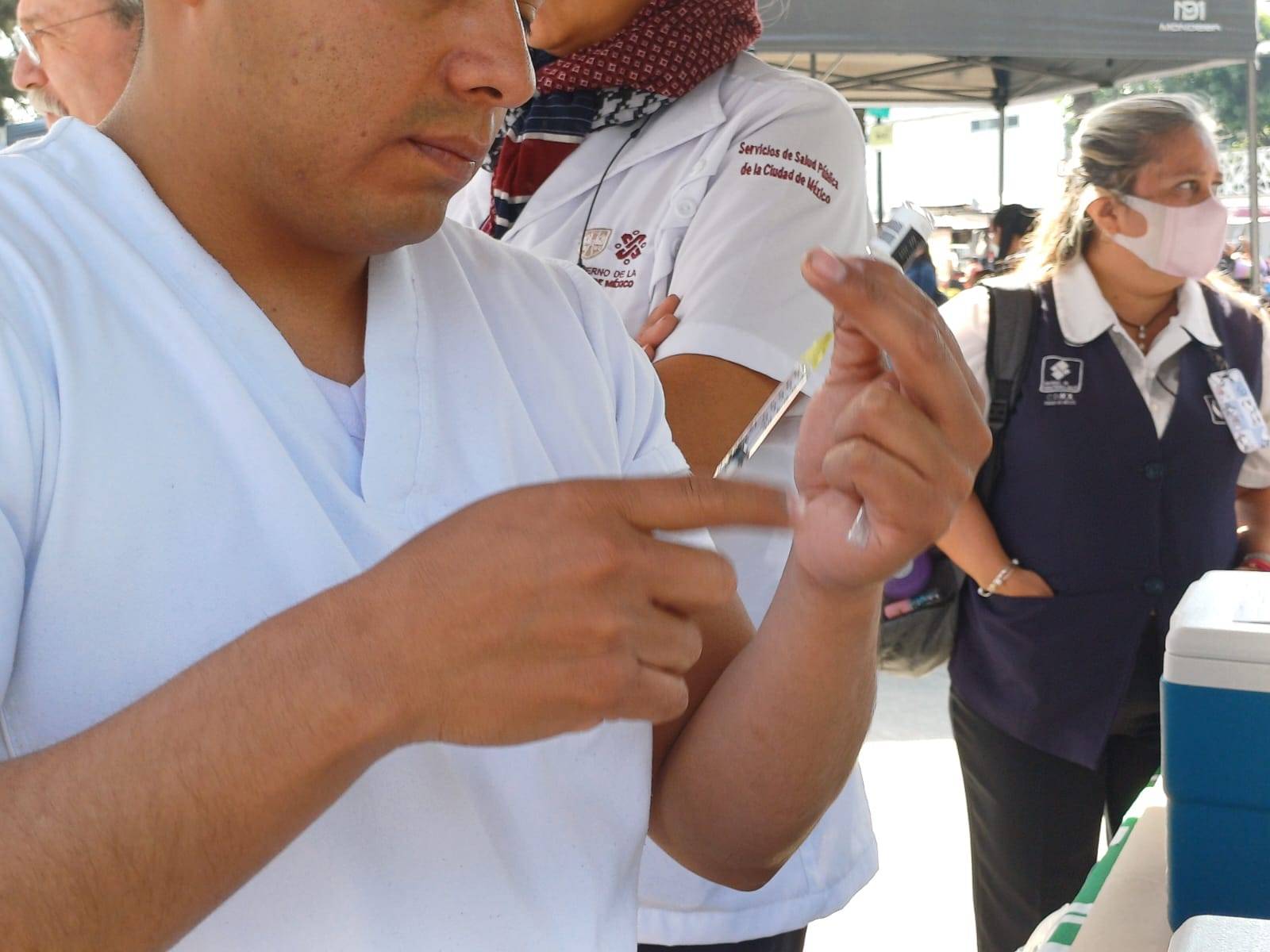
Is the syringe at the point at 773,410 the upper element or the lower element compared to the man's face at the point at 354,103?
lower

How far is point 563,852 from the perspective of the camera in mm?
913

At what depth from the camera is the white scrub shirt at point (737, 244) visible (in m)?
1.45

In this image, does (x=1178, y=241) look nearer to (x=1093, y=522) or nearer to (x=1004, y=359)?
(x=1004, y=359)

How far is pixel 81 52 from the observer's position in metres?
1.72

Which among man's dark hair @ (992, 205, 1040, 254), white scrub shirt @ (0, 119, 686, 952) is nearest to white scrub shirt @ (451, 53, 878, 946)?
white scrub shirt @ (0, 119, 686, 952)

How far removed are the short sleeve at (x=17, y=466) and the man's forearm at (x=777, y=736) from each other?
21.6 inches

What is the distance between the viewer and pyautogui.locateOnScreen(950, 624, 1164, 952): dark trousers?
8.01 ft

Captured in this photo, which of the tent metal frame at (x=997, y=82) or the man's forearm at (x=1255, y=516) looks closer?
the man's forearm at (x=1255, y=516)

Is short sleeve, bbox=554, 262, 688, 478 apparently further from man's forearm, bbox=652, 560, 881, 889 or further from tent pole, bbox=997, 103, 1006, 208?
tent pole, bbox=997, 103, 1006, 208

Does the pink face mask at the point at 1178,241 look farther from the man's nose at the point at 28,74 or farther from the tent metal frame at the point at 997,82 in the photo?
the tent metal frame at the point at 997,82

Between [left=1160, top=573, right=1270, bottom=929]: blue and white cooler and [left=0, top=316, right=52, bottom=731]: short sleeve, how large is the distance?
3.72 ft

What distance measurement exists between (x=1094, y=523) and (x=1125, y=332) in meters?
0.39

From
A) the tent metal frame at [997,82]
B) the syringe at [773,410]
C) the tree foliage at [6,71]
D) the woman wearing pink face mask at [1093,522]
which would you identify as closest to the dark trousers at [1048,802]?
the woman wearing pink face mask at [1093,522]

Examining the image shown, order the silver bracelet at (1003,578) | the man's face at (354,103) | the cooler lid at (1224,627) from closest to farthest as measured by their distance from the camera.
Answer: the man's face at (354,103), the cooler lid at (1224,627), the silver bracelet at (1003,578)
